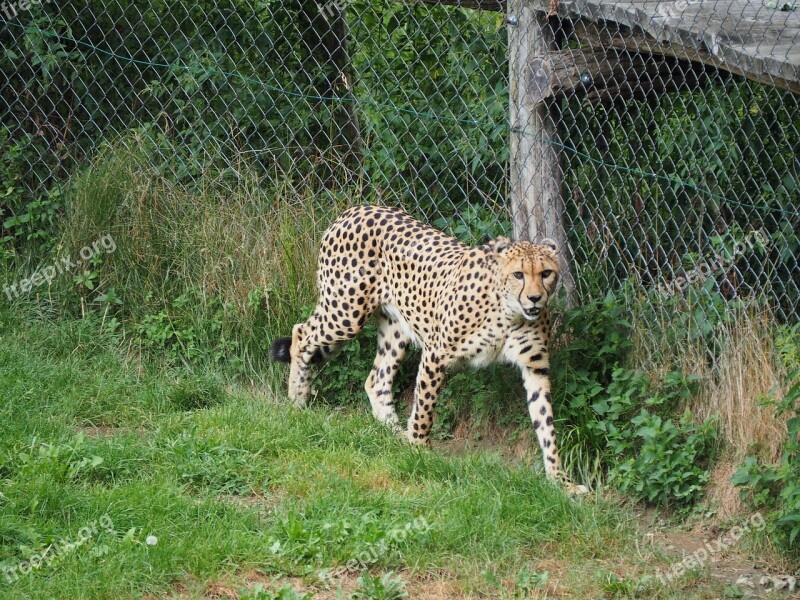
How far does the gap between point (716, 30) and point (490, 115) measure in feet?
4.94

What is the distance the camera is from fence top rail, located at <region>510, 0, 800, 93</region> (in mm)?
4570

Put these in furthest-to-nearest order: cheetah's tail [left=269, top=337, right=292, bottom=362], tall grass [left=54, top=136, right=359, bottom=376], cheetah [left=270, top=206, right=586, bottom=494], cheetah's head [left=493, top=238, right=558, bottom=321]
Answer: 1. tall grass [left=54, top=136, right=359, bottom=376]
2. cheetah's tail [left=269, top=337, right=292, bottom=362]
3. cheetah [left=270, top=206, right=586, bottom=494]
4. cheetah's head [left=493, top=238, right=558, bottom=321]

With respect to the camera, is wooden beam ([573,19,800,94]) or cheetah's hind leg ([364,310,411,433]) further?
cheetah's hind leg ([364,310,411,433])

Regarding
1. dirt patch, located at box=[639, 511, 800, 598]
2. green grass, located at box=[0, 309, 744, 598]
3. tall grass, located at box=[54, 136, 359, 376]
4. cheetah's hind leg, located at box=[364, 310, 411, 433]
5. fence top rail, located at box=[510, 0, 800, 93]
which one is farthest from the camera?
tall grass, located at box=[54, 136, 359, 376]

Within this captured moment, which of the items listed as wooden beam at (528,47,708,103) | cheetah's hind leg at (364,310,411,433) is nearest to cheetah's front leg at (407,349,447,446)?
cheetah's hind leg at (364,310,411,433)

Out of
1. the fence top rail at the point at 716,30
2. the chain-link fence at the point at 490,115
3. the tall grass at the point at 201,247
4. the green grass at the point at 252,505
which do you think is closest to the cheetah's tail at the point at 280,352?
the tall grass at the point at 201,247

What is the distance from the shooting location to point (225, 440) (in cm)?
493

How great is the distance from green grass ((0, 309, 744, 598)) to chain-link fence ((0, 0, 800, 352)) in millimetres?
1354

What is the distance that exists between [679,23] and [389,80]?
96.0 inches

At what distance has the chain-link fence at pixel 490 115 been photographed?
17.5 feet

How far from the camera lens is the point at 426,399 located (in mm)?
5336

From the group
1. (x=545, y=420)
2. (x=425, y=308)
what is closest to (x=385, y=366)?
(x=425, y=308)

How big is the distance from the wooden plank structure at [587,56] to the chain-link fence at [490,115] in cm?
1

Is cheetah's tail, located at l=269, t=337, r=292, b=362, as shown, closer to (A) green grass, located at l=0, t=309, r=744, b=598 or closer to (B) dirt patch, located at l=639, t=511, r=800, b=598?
(A) green grass, located at l=0, t=309, r=744, b=598
